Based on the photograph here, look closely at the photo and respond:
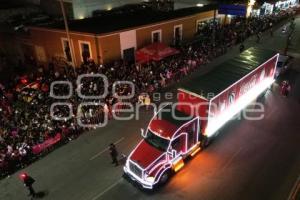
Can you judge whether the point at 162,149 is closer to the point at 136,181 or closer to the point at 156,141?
the point at 156,141

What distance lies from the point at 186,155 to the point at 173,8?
2440cm

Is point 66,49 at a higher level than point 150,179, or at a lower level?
higher

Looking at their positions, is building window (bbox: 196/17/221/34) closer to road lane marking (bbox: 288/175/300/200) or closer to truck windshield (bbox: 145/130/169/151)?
truck windshield (bbox: 145/130/169/151)

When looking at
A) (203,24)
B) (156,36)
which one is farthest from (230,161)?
(203,24)

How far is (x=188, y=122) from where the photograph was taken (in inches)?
502

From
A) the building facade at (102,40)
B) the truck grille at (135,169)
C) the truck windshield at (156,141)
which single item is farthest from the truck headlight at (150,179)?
the building facade at (102,40)

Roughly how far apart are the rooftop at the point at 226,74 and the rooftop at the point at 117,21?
1021 cm

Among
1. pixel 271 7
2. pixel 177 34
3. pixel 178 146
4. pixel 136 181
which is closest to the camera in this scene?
pixel 136 181

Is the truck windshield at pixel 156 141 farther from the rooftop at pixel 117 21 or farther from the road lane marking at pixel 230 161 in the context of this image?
the rooftop at pixel 117 21

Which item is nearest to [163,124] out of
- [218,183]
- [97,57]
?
[218,183]

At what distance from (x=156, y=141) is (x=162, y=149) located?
500 millimetres

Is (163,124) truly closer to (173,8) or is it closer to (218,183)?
(218,183)

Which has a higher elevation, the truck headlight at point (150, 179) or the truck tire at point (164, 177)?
the truck headlight at point (150, 179)

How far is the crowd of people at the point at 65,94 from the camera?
570 inches
